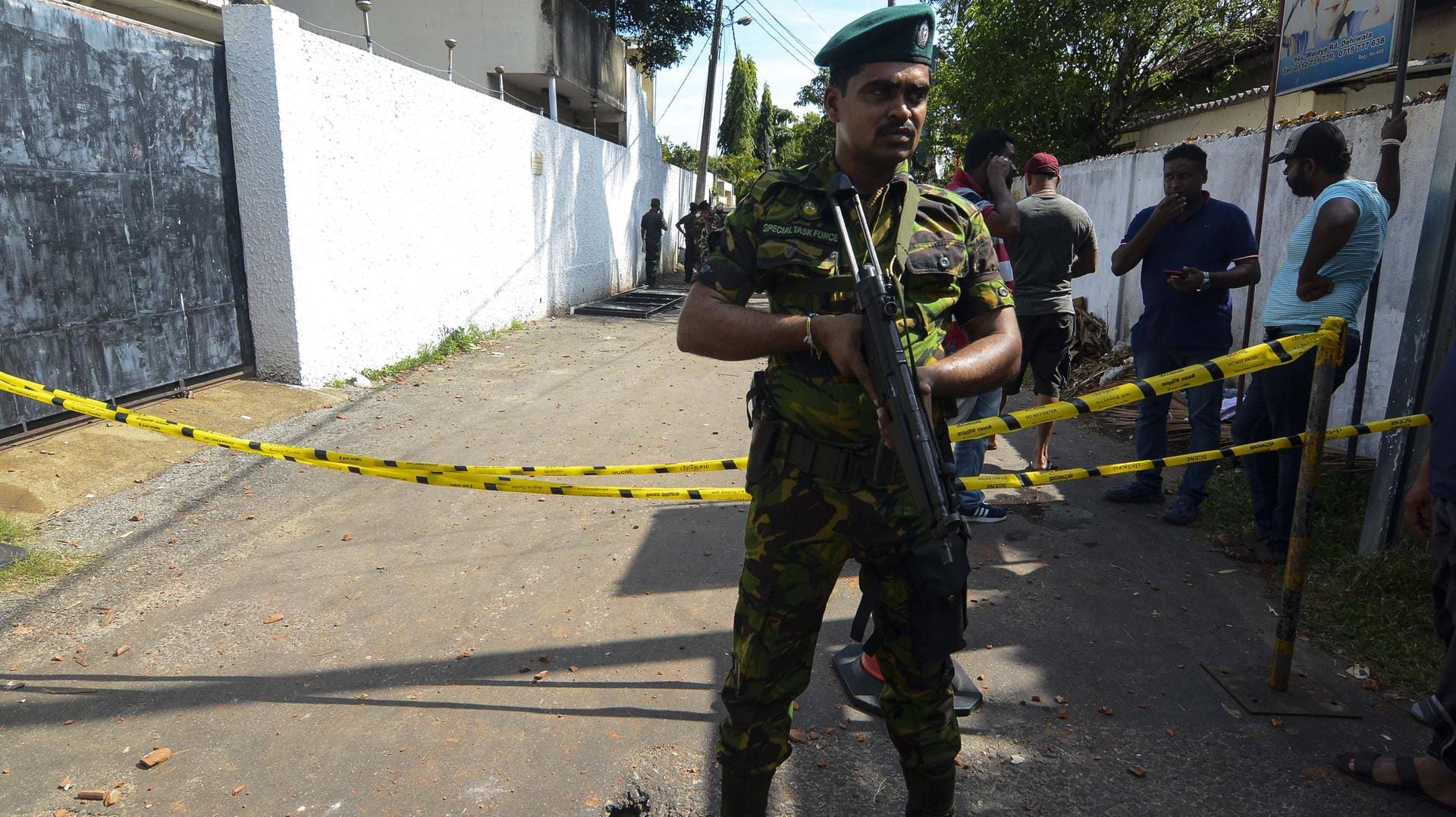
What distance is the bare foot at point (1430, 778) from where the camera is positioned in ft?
8.10

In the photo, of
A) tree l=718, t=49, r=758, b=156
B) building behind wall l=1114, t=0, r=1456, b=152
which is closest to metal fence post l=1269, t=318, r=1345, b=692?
building behind wall l=1114, t=0, r=1456, b=152

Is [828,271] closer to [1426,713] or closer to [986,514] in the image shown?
[1426,713]

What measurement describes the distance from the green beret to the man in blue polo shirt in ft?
10.2

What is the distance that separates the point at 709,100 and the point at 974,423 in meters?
22.5

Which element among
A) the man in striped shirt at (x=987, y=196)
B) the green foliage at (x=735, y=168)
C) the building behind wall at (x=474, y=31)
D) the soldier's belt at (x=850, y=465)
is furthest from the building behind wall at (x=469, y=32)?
the green foliage at (x=735, y=168)

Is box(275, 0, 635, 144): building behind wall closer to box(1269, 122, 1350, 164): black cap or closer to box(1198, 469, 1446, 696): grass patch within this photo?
box(1269, 122, 1350, 164): black cap

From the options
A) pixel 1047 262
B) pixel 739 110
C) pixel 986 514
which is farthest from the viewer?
pixel 739 110

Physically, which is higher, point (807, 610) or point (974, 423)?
point (974, 423)

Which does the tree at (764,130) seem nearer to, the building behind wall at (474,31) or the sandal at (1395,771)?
the building behind wall at (474,31)

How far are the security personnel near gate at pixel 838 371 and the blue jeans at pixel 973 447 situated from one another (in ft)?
8.17

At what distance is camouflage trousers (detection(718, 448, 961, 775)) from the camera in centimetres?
203

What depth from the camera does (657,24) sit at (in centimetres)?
2291

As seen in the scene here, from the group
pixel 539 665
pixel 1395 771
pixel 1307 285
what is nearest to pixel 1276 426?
pixel 1307 285

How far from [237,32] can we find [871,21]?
6388 mm
